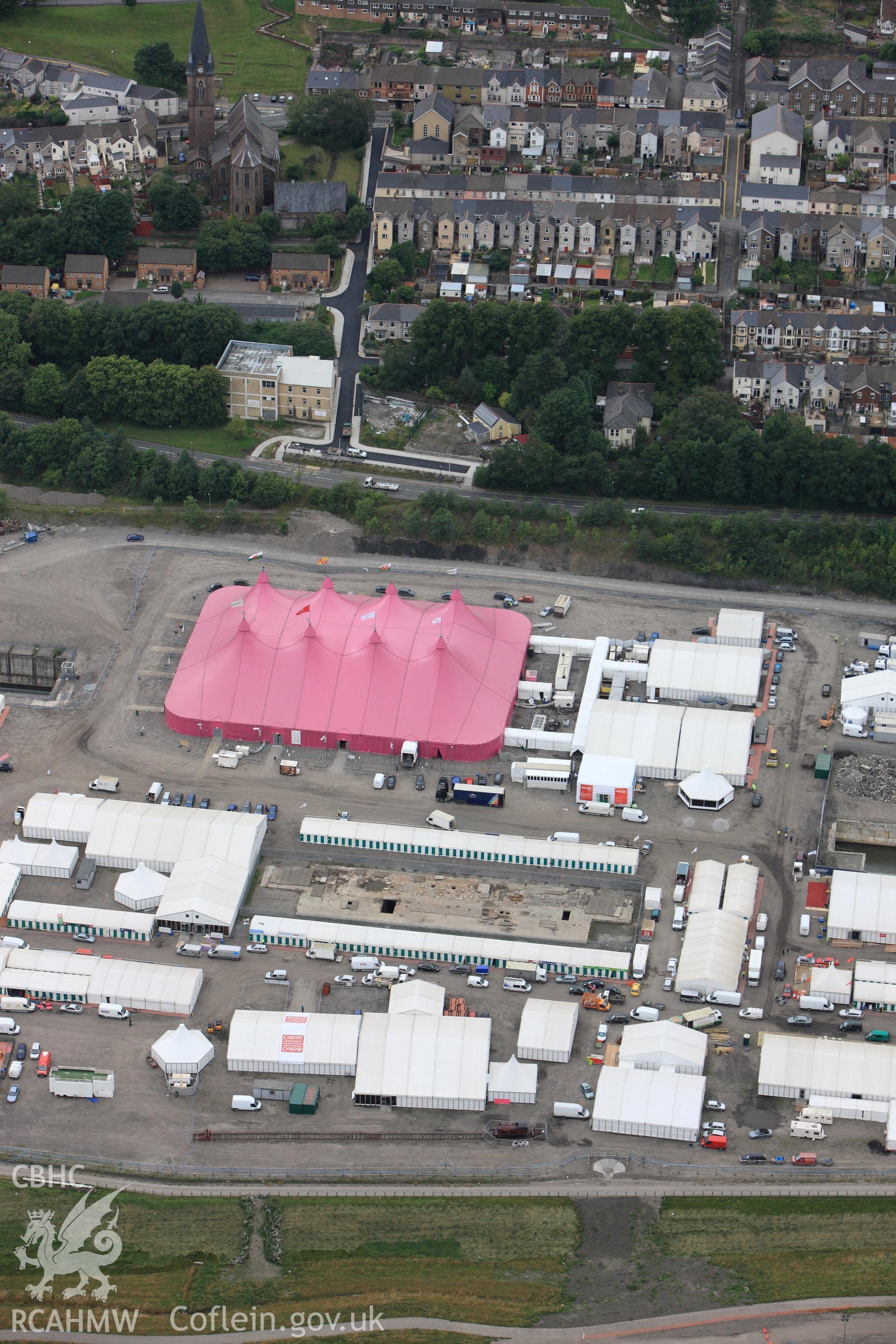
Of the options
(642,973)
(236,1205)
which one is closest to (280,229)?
(642,973)

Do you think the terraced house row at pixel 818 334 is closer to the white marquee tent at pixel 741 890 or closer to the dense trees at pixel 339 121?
the dense trees at pixel 339 121

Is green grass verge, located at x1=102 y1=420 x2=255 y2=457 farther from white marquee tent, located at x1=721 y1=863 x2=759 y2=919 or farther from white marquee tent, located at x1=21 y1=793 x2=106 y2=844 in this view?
white marquee tent, located at x1=721 y1=863 x2=759 y2=919

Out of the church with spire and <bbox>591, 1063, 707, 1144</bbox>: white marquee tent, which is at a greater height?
the church with spire

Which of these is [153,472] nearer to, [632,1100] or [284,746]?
[284,746]

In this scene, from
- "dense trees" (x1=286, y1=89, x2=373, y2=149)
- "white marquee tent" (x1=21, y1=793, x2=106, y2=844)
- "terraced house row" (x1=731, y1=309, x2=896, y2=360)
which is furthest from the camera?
"dense trees" (x1=286, y1=89, x2=373, y2=149)

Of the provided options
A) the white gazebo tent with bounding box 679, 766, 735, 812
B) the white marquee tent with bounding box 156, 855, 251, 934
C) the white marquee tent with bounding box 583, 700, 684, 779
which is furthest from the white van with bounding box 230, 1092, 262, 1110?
the white gazebo tent with bounding box 679, 766, 735, 812

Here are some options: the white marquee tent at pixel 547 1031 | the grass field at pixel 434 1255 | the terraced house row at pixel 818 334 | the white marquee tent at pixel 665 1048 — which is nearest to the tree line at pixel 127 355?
the terraced house row at pixel 818 334
